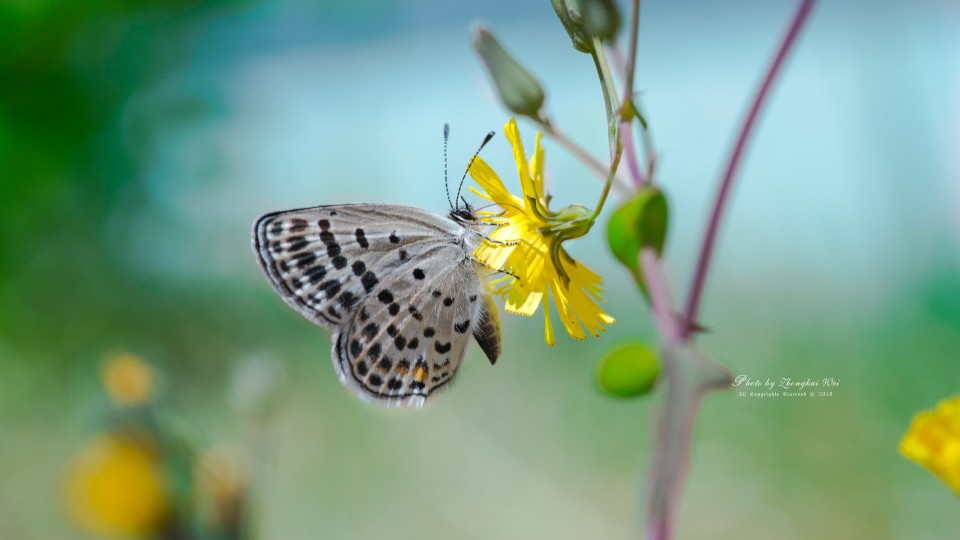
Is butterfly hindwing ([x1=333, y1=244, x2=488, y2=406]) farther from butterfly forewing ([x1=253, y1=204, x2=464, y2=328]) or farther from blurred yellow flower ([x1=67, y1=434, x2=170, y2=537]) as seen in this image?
blurred yellow flower ([x1=67, y1=434, x2=170, y2=537])

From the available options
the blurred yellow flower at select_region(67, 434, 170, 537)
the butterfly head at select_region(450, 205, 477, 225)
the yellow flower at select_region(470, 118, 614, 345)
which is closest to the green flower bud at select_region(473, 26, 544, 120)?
the yellow flower at select_region(470, 118, 614, 345)

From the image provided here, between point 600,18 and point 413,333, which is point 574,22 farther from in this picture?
point 413,333

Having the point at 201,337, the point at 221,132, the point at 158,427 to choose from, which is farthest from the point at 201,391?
the point at 158,427

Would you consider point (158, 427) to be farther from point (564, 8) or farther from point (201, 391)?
point (201, 391)

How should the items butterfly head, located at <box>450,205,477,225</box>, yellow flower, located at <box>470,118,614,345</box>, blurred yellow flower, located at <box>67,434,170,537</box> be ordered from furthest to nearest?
1. blurred yellow flower, located at <box>67,434,170,537</box>
2. butterfly head, located at <box>450,205,477,225</box>
3. yellow flower, located at <box>470,118,614,345</box>

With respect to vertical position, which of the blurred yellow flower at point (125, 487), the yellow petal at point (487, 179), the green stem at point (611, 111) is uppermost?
the green stem at point (611, 111)

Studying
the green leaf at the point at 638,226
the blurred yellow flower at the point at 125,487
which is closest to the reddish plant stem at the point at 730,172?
the green leaf at the point at 638,226

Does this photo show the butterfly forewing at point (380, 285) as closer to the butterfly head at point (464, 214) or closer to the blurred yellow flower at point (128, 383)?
the butterfly head at point (464, 214)
